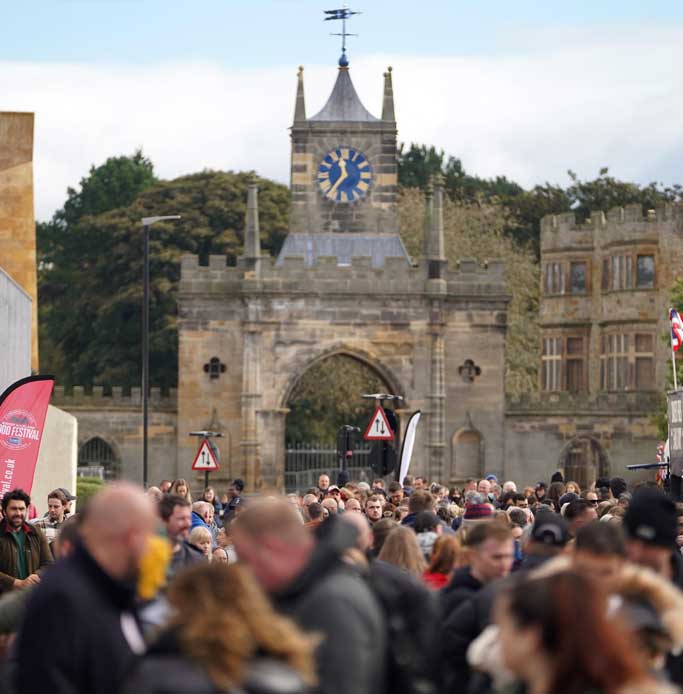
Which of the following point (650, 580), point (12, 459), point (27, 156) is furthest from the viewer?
point (27, 156)

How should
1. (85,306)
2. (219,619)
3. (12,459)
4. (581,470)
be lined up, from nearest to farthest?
1. (219,619)
2. (12,459)
3. (581,470)
4. (85,306)

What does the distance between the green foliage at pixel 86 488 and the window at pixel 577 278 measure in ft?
80.0

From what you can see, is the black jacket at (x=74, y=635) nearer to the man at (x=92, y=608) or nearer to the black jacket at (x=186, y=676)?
the man at (x=92, y=608)

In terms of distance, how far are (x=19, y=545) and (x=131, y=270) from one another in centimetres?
5482

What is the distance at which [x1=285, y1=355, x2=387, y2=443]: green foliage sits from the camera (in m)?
63.4

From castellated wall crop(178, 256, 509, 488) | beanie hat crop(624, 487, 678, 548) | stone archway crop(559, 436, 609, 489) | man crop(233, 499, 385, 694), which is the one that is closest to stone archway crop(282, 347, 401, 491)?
stone archway crop(559, 436, 609, 489)

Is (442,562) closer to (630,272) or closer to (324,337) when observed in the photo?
(324,337)

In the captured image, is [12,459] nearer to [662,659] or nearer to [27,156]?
[662,659]

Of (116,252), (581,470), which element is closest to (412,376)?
(581,470)

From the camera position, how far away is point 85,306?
231 feet

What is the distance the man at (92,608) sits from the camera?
7426 millimetres

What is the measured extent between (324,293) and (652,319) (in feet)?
43.6

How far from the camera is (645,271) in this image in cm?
6003

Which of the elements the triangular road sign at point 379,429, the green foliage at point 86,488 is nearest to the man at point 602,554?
the triangular road sign at point 379,429
